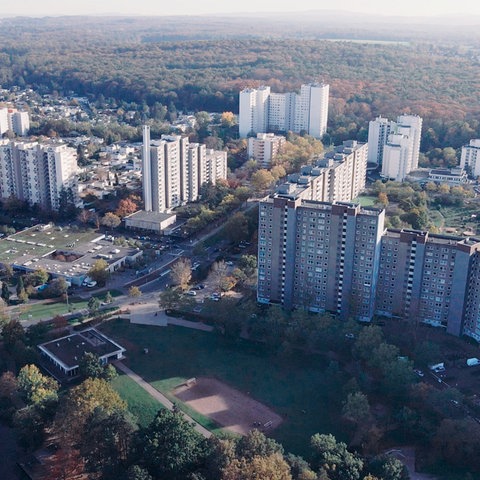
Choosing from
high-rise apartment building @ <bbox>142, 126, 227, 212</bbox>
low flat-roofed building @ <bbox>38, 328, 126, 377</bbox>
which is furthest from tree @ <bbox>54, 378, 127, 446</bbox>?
high-rise apartment building @ <bbox>142, 126, 227, 212</bbox>

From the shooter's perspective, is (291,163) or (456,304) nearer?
(456,304)

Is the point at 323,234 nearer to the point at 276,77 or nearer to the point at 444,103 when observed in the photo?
the point at 444,103

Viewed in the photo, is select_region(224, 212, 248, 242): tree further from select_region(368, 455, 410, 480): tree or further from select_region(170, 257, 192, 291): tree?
select_region(368, 455, 410, 480): tree

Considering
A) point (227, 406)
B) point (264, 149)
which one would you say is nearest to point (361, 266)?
point (227, 406)

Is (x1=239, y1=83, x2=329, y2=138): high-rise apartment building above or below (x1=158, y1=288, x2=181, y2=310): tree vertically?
above

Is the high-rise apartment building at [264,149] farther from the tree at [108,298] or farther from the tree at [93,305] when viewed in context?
the tree at [93,305]

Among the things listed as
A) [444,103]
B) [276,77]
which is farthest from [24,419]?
[276,77]

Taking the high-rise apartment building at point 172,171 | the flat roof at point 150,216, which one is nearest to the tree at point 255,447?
the flat roof at point 150,216
